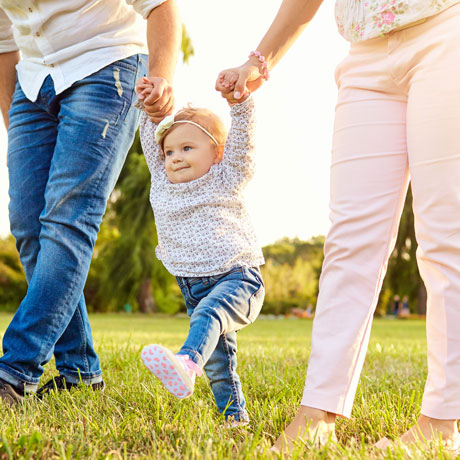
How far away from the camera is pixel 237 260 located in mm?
2025

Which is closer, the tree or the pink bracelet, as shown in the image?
the pink bracelet

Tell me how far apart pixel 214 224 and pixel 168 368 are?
604mm

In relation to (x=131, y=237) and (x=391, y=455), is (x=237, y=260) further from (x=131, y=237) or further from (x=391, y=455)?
(x=131, y=237)

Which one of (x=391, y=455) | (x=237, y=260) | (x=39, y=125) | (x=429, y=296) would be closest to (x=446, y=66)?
(x=429, y=296)

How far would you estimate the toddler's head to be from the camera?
6.97 ft

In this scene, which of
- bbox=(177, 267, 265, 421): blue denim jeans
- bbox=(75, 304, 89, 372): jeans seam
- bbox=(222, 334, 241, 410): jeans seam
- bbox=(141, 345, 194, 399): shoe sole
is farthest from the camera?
bbox=(75, 304, 89, 372): jeans seam

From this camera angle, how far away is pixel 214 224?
2039 mm

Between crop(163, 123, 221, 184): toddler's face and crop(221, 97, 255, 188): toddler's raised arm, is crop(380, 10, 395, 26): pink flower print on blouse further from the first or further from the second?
crop(163, 123, 221, 184): toddler's face

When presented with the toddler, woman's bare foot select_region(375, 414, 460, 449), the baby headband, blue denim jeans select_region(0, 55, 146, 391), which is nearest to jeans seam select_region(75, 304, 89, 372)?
blue denim jeans select_region(0, 55, 146, 391)

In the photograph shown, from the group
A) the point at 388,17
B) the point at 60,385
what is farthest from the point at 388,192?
the point at 60,385

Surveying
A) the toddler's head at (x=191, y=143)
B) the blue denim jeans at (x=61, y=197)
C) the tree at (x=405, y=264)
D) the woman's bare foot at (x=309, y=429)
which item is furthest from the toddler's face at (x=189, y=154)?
the tree at (x=405, y=264)

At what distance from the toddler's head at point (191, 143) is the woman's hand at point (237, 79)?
258 mm

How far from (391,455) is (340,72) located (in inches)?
42.0

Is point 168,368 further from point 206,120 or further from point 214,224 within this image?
point 206,120
